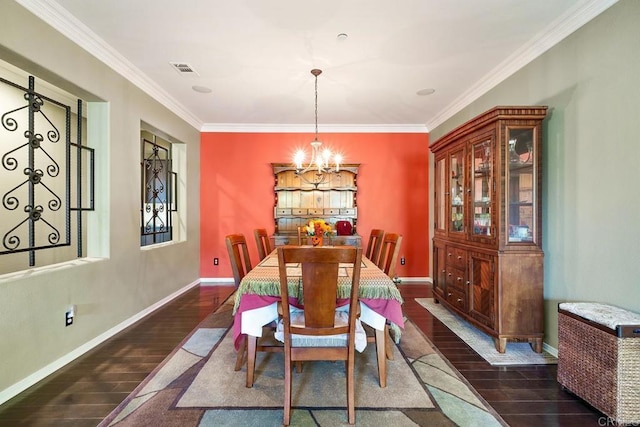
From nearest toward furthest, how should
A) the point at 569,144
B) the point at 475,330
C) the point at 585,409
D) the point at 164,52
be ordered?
the point at 585,409
the point at 569,144
the point at 164,52
the point at 475,330

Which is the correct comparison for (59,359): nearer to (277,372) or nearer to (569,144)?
(277,372)

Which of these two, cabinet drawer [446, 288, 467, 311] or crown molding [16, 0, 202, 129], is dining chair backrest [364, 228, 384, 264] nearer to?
cabinet drawer [446, 288, 467, 311]

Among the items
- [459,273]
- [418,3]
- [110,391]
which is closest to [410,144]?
[459,273]

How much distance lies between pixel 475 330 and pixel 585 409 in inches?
48.4

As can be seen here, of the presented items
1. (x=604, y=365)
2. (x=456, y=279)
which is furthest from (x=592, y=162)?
(x=456, y=279)

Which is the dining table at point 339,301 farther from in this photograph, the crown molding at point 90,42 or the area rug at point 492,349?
the crown molding at point 90,42

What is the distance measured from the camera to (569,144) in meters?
2.40

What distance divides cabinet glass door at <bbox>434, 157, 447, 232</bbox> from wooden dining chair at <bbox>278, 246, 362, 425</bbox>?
97.0 inches

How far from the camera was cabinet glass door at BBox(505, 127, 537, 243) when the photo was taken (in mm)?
2586

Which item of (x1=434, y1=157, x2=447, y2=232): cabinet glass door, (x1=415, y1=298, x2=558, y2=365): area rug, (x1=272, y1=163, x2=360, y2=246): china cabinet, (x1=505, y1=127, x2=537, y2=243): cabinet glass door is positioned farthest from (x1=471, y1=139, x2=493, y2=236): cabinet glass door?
(x1=272, y1=163, x2=360, y2=246): china cabinet

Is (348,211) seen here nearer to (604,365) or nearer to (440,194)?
(440,194)

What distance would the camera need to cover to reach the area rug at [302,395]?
173cm

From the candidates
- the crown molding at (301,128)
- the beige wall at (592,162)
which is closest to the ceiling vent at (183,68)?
the crown molding at (301,128)

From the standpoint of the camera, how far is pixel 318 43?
270 cm
